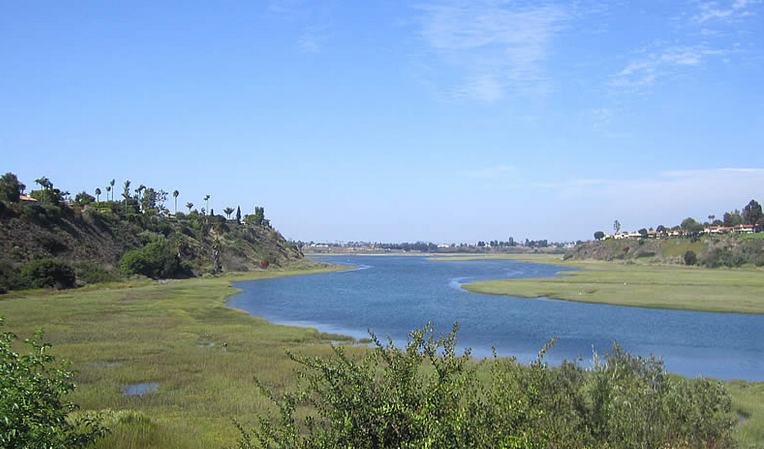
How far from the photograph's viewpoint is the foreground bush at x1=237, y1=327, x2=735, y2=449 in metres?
8.18

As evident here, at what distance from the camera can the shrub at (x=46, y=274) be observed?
70.5 metres

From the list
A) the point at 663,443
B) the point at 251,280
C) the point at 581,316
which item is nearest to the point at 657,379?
the point at 663,443

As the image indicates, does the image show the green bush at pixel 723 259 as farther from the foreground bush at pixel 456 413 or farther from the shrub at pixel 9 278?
the foreground bush at pixel 456 413

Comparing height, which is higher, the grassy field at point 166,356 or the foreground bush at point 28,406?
the foreground bush at point 28,406

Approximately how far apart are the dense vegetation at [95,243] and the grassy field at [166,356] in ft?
33.6

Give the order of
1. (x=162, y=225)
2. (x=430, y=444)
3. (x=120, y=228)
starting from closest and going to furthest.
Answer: (x=430, y=444) < (x=120, y=228) < (x=162, y=225)

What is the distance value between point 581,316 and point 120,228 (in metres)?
88.0

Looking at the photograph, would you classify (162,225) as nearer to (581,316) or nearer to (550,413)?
(581,316)

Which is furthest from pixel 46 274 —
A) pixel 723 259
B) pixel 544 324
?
pixel 723 259

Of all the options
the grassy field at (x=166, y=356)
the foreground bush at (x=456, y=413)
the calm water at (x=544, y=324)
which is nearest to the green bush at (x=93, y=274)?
the grassy field at (x=166, y=356)

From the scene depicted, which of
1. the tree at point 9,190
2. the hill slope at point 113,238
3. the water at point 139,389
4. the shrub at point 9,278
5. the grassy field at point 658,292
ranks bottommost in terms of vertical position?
the grassy field at point 658,292

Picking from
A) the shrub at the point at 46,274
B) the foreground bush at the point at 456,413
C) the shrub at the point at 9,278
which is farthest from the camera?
the shrub at the point at 46,274

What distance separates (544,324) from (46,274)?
56.1 meters

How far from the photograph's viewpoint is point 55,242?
87.5 meters
